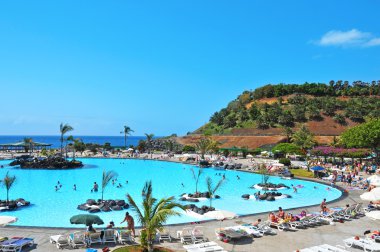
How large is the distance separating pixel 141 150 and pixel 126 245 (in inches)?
2323

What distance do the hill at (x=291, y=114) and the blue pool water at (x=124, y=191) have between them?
33.0m

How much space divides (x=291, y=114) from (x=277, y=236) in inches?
2881

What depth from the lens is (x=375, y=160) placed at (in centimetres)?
4534

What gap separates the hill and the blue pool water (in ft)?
108

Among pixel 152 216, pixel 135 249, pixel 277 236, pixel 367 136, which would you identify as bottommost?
pixel 277 236

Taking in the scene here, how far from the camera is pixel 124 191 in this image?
29391 millimetres

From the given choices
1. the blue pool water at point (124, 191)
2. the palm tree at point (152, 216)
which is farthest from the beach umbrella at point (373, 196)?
the palm tree at point (152, 216)

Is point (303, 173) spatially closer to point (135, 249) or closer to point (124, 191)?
point (124, 191)

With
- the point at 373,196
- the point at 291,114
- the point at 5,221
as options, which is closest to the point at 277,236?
the point at 373,196

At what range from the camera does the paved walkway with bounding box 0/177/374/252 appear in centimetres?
1246

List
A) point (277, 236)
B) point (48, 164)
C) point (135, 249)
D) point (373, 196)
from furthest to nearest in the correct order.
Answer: point (48, 164)
point (373, 196)
point (277, 236)
point (135, 249)

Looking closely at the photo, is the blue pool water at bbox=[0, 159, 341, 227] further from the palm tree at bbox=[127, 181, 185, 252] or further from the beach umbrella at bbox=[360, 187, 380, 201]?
the palm tree at bbox=[127, 181, 185, 252]

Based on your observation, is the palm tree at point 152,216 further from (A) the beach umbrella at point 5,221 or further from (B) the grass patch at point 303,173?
(B) the grass patch at point 303,173

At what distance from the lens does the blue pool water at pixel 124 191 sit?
20.7m
